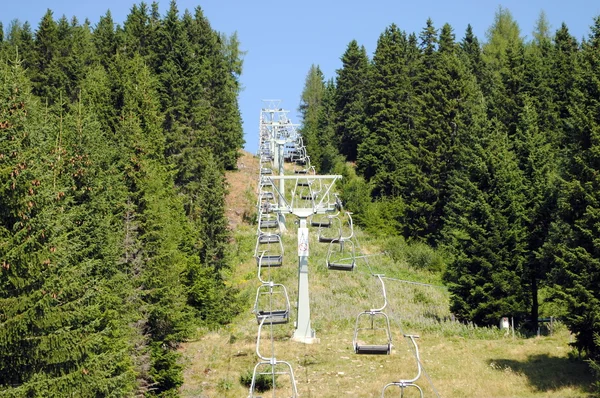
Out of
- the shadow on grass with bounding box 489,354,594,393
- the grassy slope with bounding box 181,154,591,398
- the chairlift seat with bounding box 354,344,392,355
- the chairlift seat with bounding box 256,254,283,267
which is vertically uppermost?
the chairlift seat with bounding box 256,254,283,267

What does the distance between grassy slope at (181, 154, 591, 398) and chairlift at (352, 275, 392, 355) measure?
528 millimetres

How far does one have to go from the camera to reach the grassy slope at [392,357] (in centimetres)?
2688

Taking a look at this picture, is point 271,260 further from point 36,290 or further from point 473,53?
point 473,53

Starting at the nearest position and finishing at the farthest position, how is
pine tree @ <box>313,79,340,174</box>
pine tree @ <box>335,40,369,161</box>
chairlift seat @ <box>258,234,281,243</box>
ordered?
chairlift seat @ <box>258,234,281,243</box> < pine tree @ <box>313,79,340,174</box> < pine tree @ <box>335,40,369,161</box>

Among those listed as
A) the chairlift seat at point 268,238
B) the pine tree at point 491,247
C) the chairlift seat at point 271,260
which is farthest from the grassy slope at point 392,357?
the chairlift seat at point 268,238

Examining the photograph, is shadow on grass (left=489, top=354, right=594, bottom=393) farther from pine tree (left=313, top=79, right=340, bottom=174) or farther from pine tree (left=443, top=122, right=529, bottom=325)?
pine tree (left=313, top=79, right=340, bottom=174)

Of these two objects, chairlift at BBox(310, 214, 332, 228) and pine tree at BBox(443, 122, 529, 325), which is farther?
pine tree at BBox(443, 122, 529, 325)

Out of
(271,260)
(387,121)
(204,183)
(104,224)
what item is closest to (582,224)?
(271,260)

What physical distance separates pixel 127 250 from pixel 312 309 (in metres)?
11.8

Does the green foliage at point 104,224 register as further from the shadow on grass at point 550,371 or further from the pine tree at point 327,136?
the pine tree at point 327,136

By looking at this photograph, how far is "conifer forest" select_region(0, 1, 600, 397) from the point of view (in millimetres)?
18938

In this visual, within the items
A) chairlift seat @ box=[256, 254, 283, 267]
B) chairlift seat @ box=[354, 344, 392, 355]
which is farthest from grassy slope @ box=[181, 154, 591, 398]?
chairlift seat @ box=[256, 254, 283, 267]

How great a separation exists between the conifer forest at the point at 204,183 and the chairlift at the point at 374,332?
422 cm

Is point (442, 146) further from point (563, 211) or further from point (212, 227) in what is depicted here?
point (563, 211)
